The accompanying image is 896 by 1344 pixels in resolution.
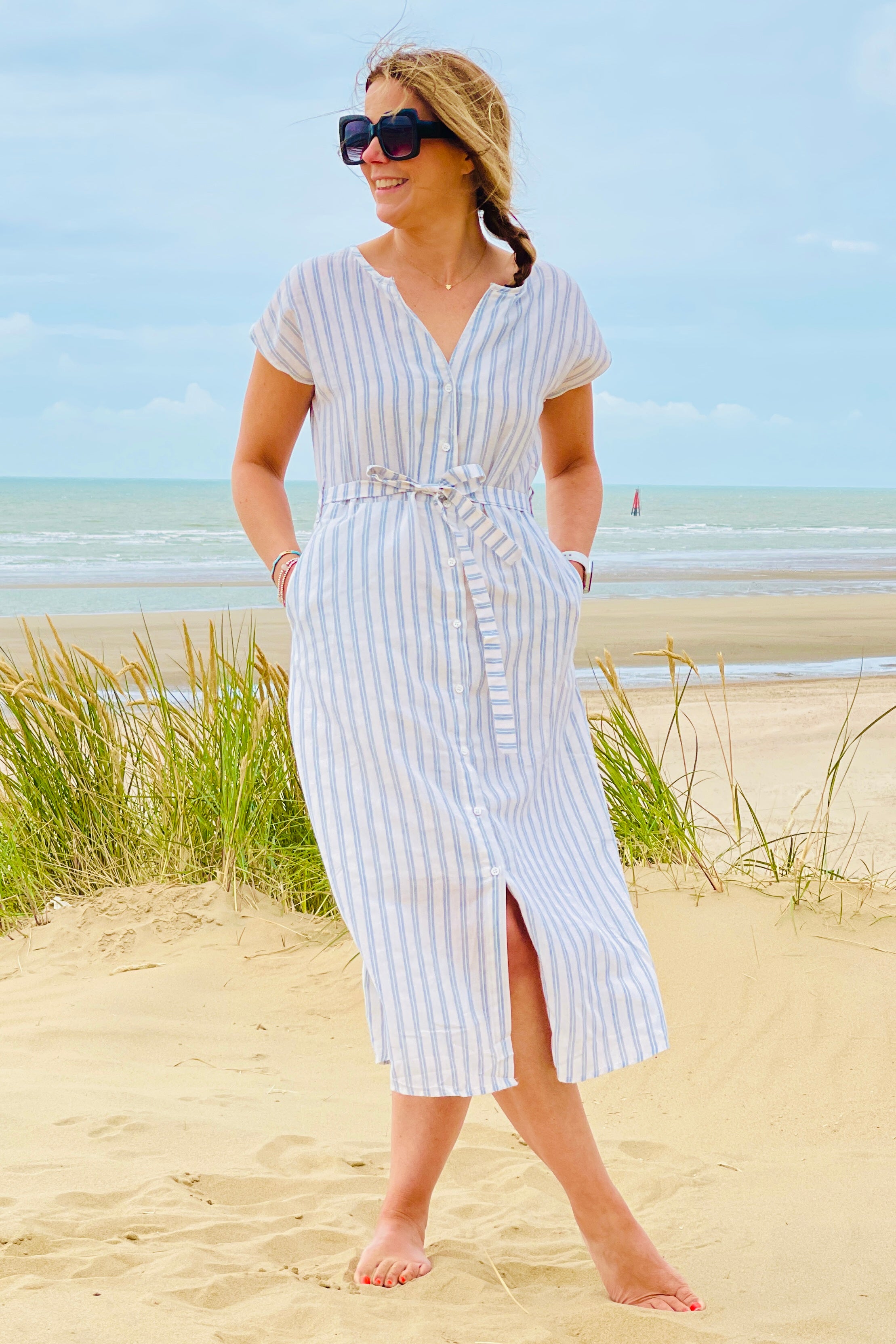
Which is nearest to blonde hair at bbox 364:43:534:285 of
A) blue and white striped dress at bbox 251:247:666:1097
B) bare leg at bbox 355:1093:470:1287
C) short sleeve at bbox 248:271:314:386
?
blue and white striped dress at bbox 251:247:666:1097

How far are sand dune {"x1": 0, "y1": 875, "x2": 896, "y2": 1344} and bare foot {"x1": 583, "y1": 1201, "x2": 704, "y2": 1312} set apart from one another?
0.12 ft

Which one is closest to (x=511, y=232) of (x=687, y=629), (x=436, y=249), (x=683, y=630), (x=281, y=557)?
(x=436, y=249)

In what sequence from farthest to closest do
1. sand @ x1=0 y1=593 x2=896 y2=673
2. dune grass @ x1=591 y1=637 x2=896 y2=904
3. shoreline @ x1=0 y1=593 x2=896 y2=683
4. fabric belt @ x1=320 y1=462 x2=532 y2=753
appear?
sand @ x1=0 y1=593 x2=896 y2=673 → shoreline @ x1=0 y1=593 x2=896 y2=683 → dune grass @ x1=591 y1=637 x2=896 y2=904 → fabric belt @ x1=320 y1=462 x2=532 y2=753

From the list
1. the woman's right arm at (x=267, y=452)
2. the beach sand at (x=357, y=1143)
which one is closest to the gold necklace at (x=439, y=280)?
the woman's right arm at (x=267, y=452)

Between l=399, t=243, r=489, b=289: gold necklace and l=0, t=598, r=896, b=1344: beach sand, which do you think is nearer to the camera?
l=0, t=598, r=896, b=1344: beach sand

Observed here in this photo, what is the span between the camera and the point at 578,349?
7.02ft

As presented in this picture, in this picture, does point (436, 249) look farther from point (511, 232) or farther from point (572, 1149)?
point (572, 1149)

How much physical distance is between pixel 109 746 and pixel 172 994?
3.16ft

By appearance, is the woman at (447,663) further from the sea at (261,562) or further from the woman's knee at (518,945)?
the sea at (261,562)

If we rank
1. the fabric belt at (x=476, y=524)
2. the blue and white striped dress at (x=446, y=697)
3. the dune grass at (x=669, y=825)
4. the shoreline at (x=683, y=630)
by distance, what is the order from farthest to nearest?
the shoreline at (x=683, y=630) → the dune grass at (x=669, y=825) → the fabric belt at (x=476, y=524) → the blue and white striped dress at (x=446, y=697)

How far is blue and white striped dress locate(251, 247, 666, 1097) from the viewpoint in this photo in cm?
177

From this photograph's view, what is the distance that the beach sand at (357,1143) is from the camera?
1.89 meters

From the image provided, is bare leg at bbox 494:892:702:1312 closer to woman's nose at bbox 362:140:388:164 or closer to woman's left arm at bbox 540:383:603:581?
woman's left arm at bbox 540:383:603:581

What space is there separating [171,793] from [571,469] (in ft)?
7.71
